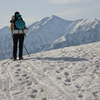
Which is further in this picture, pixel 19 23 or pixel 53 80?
pixel 19 23

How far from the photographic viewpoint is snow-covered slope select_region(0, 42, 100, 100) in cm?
884

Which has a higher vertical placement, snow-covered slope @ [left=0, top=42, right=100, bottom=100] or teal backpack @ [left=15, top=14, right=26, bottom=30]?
teal backpack @ [left=15, top=14, right=26, bottom=30]

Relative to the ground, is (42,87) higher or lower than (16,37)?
lower

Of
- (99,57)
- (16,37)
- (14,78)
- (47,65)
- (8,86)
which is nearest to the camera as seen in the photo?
(8,86)

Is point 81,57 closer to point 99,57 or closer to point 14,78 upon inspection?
point 99,57

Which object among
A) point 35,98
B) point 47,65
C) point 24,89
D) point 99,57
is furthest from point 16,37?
point 35,98

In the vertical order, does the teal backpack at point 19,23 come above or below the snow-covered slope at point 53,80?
above

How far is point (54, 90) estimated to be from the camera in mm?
9273

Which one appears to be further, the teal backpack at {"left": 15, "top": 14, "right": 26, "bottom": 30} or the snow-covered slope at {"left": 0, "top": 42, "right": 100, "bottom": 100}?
the teal backpack at {"left": 15, "top": 14, "right": 26, "bottom": 30}

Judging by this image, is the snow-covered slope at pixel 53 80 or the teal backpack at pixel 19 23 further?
the teal backpack at pixel 19 23

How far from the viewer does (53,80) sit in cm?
1044

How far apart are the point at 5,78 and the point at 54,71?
94.8 inches

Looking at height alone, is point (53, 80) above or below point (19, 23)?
below

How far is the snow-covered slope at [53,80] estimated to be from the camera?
884 centimetres
